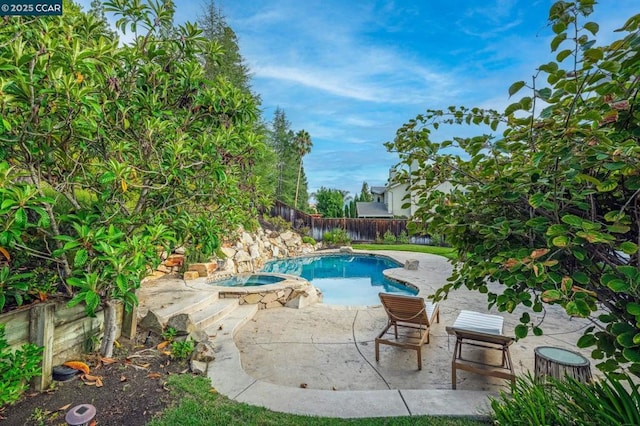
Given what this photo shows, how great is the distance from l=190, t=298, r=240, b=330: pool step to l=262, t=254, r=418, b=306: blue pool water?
3262 mm

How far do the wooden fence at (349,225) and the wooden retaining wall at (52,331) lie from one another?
17.2 meters

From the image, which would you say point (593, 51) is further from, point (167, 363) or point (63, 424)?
point (167, 363)

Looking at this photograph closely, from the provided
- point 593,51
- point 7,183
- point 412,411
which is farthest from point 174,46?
point 412,411

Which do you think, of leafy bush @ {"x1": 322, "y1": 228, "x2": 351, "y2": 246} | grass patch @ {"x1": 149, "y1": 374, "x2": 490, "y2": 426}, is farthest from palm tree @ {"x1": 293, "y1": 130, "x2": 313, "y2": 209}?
grass patch @ {"x1": 149, "y1": 374, "x2": 490, "y2": 426}

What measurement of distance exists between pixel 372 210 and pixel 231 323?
1015 inches

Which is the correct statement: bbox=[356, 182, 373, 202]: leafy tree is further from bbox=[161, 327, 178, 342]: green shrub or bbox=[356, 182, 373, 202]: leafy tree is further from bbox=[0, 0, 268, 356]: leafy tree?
bbox=[0, 0, 268, 356]: leafy tree

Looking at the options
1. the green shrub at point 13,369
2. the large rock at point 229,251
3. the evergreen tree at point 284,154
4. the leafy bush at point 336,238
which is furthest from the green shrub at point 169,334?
the evergreen tree at point 284,154

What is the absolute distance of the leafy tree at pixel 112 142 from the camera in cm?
234

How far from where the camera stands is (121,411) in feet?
9.30

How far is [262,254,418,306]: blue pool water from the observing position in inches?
381

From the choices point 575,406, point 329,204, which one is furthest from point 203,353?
point 329,204

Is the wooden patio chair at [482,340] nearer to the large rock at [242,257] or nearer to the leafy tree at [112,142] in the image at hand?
the leafy tree at [112,142]

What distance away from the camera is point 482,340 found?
3998mm

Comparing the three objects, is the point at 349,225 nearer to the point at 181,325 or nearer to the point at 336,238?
the point at 336,238
